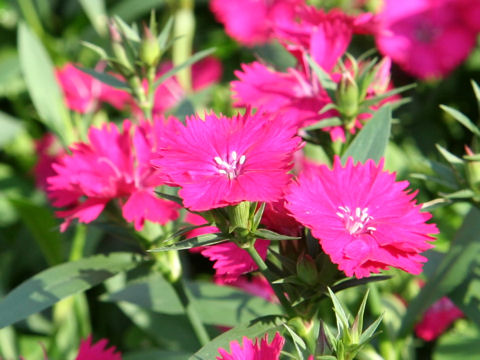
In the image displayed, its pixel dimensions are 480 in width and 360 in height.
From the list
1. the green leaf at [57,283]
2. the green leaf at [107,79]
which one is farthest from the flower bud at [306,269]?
the green leaf at [107,79]

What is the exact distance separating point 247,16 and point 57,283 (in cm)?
106

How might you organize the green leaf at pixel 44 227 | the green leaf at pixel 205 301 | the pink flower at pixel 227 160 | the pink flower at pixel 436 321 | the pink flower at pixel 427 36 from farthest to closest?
the pink flower at pixel 427 36 < the green leaf at pixel 44 227 < the pink flower at pixel 436 321 < the green leaf at pixel 205 301 < the pink flower at pixel 227 160

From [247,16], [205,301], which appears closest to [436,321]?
[205,301]

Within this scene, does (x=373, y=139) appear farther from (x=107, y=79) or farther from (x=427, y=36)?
(x=427, y=36)

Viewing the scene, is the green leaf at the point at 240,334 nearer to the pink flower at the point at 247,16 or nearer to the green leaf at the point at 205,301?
the green leaf at the point at 205,301

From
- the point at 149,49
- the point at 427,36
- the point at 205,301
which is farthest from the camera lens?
the point at 427,36

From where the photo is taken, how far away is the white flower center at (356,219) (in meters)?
0.64

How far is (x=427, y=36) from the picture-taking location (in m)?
1.66

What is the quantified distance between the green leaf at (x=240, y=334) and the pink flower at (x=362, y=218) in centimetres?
11

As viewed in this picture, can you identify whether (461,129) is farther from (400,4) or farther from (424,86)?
(400,4)

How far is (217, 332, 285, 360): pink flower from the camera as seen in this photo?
0.58 meters

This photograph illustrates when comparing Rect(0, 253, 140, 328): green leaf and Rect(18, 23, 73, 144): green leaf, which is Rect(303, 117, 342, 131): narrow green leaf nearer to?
Rect(0, 253, 140, 328): green leaf

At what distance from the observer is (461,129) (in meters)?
1.62

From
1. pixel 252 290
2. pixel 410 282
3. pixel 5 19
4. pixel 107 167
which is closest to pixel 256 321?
pixel 107 167
